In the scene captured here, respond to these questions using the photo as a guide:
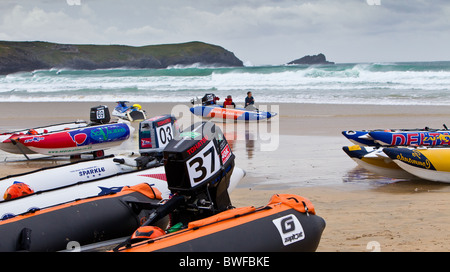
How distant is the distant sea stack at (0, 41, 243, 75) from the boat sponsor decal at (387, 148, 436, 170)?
75265mm

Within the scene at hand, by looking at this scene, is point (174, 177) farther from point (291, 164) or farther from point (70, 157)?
point (70, 157)

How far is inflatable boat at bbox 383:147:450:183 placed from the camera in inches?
295

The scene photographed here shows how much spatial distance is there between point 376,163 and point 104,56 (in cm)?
9329

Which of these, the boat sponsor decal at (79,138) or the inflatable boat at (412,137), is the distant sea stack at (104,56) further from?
the inflatable boat at (412,137)

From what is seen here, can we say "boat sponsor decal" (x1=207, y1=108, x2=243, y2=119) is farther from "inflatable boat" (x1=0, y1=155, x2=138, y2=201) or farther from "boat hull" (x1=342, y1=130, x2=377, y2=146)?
"inflatable boat" (x1=0, y1=155, x2=138, y2=201)

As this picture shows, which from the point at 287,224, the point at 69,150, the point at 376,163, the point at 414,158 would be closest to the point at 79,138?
the point at 69,150

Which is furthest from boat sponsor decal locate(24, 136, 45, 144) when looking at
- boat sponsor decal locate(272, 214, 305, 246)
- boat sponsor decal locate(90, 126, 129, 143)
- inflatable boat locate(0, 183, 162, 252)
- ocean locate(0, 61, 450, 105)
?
ocean locate(0, 61, 450, 105)

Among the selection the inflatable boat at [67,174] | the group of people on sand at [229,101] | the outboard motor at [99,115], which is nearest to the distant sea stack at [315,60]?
the group of people on sand at [229,101]

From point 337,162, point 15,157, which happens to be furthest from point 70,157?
point 337,162

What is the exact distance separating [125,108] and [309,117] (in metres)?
5.92

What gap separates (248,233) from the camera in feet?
12.5

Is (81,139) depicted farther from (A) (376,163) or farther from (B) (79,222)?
(B) (79,222)

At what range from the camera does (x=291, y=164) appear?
925 cm

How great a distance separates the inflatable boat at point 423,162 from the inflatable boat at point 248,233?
3633mm
